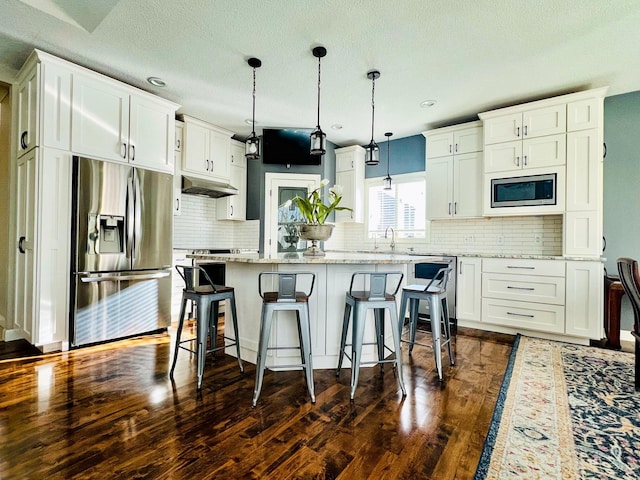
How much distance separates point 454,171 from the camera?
450cm

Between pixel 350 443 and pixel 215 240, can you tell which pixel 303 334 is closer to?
pixel 350 443

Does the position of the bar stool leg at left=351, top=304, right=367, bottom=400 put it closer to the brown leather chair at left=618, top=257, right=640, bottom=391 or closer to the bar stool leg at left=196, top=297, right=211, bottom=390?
the bar stool leg at left=196, top=297, right=211, bottom=390

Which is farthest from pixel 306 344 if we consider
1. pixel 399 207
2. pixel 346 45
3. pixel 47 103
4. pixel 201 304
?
pixel 399 207

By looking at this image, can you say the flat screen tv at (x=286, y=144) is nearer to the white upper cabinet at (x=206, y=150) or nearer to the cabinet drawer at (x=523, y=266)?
the white upper cabinet at (x=206, y=150)

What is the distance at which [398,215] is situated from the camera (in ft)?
17.8

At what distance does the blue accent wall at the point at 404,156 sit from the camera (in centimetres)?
518

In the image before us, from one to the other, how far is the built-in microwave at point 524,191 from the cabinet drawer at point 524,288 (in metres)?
0.88

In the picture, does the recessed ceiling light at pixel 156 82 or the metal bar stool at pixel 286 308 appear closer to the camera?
the metal bar stool at pixel 286 308

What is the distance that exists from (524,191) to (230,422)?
3937 millimetres

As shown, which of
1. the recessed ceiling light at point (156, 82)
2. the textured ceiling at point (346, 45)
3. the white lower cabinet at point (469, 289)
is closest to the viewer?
the textured ceiling at point (346, 45)

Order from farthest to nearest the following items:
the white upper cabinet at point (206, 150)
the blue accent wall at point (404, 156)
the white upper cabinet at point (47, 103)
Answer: the blue accent wall at point (404, 156)
the white upper cabinet at point (206, 150)
the white upper cabinet at point (47, 103)

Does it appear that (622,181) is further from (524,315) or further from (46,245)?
(46,245)

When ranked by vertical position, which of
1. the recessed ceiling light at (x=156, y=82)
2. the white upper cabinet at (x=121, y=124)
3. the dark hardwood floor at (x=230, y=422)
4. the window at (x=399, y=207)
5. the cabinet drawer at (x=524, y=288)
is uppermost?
the recessed ceiling light at (x=156, y=82)

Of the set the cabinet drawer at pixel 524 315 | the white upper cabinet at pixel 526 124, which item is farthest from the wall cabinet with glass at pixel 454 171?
the cabinet drawer at pixel 524 315
